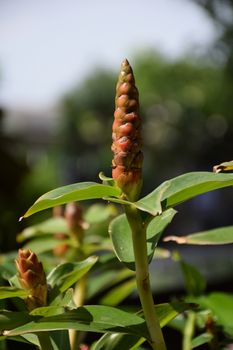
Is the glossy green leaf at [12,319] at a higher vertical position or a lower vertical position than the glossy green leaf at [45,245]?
higher

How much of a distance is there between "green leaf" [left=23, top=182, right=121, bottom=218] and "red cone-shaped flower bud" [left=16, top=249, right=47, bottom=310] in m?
0.05

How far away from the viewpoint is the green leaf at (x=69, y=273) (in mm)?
528

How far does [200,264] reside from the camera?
1965 mm

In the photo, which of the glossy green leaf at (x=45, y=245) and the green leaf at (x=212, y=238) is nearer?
the green leaf at (x=212, y=238)

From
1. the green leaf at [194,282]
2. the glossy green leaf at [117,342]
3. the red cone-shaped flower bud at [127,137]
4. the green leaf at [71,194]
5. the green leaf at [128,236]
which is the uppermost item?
the red cone-shaped flower bud at [127,137]

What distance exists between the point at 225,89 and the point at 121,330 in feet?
61.6

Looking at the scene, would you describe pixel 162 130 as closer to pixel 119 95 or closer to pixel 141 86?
pixel 141 86

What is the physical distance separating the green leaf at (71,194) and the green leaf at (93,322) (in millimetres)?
82

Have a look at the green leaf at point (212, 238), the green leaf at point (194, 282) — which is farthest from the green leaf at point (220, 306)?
the green leaf at point (212, 238)

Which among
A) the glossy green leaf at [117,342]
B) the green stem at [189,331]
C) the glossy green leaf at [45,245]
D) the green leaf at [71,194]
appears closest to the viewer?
the green leaf at [71,194]

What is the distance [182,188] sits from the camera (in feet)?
1.51

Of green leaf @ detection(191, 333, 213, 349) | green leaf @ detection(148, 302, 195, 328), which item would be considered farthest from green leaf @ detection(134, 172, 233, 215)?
green leaf @ detection(191, 333, 213, 349)

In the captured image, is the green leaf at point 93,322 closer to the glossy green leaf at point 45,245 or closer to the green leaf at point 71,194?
the green leaf at point 71,194

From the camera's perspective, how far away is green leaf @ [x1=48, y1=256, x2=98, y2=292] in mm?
528
